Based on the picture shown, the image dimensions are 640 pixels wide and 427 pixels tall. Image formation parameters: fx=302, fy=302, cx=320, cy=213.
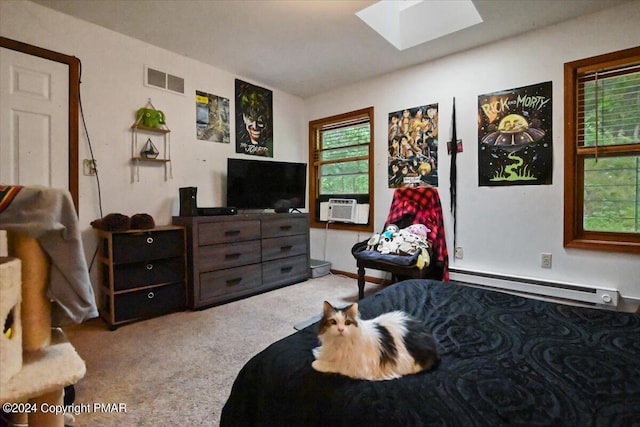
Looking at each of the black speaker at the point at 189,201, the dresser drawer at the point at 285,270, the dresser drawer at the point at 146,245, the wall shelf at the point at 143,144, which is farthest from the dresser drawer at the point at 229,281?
the wall shelf at the point at 143,144

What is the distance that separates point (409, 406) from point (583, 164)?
2.68 m

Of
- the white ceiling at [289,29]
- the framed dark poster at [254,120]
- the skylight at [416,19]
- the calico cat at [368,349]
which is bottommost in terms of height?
the calico cat at [368,349]

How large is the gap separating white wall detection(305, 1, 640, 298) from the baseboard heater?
90 millimetres

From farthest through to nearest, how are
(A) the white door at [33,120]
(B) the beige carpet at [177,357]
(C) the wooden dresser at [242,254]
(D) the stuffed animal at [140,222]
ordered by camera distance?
(C) the wooden dresser at [242,254], (D) the stuffed animal at [140,222], (A) the white door at [33,120], (B) the beige carpet at [177,357]

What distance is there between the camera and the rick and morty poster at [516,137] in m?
2.50

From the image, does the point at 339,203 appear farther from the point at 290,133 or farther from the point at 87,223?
the point at 87,223

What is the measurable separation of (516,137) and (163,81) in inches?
128

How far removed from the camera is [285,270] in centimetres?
338

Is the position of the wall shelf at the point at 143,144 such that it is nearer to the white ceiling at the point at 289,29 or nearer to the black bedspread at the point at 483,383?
the white ceiling at the point at 289,29

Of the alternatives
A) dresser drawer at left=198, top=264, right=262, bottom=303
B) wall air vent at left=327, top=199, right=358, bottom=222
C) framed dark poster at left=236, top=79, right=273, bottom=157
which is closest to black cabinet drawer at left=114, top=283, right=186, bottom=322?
dresser drawer at left=198, top=264, right=262, bottom=303

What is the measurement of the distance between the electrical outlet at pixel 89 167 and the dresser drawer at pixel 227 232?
3.11 feet

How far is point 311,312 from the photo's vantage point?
8.51ft

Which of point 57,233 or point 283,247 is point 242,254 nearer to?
point 283,247

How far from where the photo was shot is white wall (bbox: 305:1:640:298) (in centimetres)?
227
